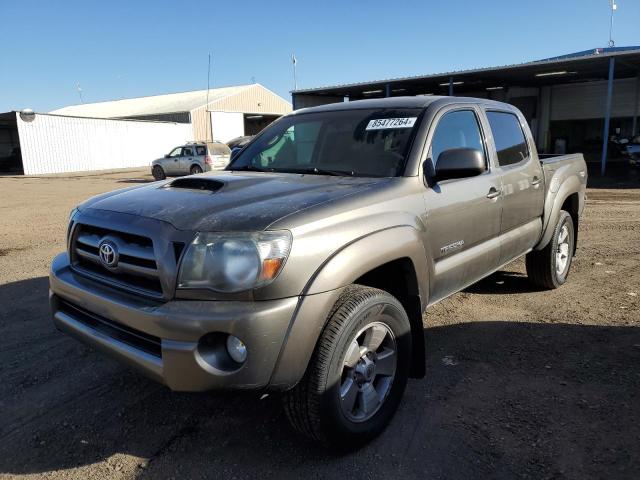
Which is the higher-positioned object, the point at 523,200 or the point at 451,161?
the point at 451,161

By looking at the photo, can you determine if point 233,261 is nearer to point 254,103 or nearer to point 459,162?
point 459,162

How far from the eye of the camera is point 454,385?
11.3ft

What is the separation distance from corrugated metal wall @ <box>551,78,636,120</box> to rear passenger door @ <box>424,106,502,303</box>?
1119 inches

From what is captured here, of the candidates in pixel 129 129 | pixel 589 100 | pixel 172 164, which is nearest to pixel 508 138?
pixel 172 164

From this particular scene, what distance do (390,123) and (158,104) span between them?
53.7 m

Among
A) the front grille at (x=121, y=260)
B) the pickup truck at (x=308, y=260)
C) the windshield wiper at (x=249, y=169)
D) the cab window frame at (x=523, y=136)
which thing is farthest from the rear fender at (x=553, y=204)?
the front grille at (x=121, y=260)

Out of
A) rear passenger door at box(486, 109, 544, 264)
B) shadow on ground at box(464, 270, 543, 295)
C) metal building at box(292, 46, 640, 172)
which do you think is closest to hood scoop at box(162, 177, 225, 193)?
rear passenger door at box(486, 109, 544, 264)

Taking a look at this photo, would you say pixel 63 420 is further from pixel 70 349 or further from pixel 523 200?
pixel 523 200

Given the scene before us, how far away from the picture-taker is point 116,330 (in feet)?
8.57

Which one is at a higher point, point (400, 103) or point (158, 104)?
point (158, 104)

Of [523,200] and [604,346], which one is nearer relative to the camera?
[604,346]

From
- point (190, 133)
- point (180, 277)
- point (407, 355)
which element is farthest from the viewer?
point (190, 133)

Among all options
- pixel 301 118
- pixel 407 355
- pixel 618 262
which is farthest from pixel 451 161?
pixel 618 262

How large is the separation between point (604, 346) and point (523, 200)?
132cm
